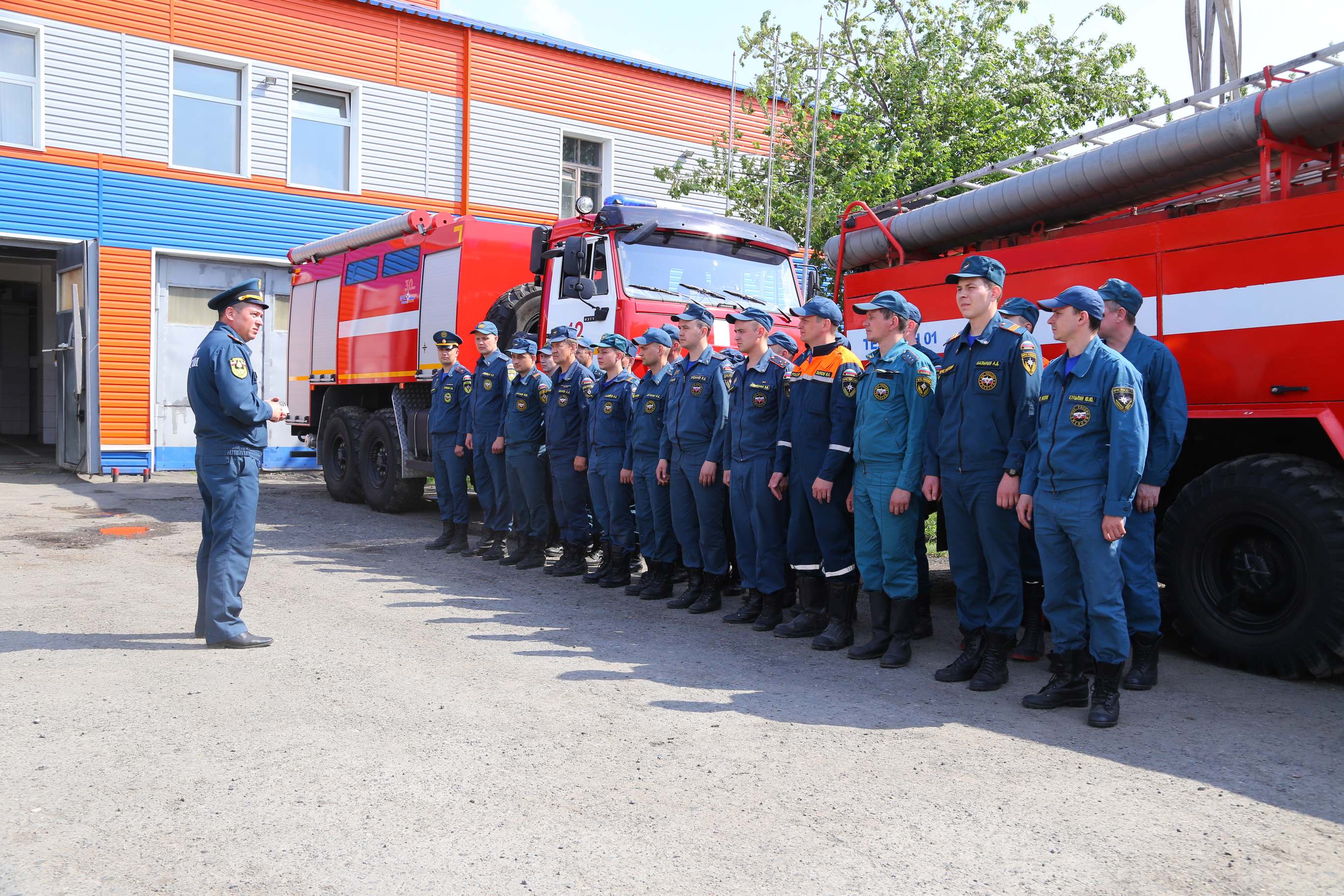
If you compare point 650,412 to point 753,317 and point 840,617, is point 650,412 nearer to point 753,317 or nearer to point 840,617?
point 753,317

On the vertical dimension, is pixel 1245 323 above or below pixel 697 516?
above

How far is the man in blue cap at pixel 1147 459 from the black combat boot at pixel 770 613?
2031 millimetres

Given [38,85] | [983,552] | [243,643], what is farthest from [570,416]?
[38,85]

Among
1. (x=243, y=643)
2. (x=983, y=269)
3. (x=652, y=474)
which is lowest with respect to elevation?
(x=243, y=643)

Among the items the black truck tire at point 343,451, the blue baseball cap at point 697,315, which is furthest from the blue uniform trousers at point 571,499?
the black truck tire at point 343,451

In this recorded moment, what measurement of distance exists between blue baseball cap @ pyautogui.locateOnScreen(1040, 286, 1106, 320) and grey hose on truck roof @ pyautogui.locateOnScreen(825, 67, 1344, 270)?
1673 mm

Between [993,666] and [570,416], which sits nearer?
[993,666]

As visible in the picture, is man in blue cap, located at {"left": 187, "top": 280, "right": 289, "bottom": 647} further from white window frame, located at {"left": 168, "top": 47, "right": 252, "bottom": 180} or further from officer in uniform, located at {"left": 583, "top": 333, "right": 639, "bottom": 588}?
white window frame, located at {"left": 168, "top": 47, "right": 252, "bottom": 180}

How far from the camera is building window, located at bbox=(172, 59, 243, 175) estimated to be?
16.2 meters

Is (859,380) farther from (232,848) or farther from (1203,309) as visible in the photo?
(232,848)

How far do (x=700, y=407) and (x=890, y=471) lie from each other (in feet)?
5.56

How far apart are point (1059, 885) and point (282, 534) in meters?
8.65

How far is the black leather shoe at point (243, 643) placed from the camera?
19.2 ft

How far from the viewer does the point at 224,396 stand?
19.0 feet
